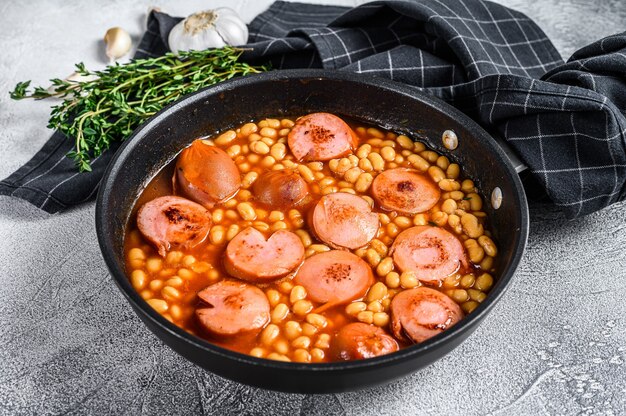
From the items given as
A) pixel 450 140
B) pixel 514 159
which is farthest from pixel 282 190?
pixel 514 159

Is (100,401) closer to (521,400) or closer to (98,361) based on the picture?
(98,361)

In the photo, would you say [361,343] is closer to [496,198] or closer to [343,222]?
[343,222]

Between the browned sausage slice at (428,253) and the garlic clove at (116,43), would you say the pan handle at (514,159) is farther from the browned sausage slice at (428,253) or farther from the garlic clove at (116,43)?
the garlic clove at (116,43)

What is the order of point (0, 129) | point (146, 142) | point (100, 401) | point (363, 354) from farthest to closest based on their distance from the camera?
point (0, 129) < point (146, 142) < point (100, 401) < point (363, 354)

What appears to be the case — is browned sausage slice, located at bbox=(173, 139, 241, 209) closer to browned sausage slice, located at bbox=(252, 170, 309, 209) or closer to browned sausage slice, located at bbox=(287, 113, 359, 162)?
browned sausage slice, located at bbox=(252, 170, 309, 209)

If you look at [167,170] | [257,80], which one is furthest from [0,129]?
[257,80]

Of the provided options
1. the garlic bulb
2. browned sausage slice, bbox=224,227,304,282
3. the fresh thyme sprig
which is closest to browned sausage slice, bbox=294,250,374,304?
browned sausage slice, bbox=224,227,304,282
